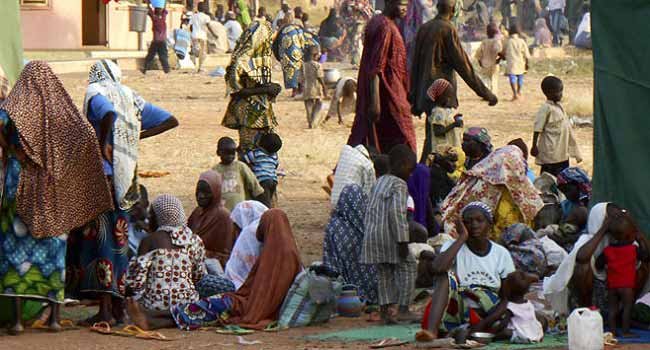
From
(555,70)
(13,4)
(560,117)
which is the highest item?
(13,4)

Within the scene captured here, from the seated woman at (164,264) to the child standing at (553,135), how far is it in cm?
418

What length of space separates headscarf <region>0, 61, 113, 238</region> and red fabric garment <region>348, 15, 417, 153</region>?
3382 millimetres

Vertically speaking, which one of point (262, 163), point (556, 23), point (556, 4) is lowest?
point (556, 23)

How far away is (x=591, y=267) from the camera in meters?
8.03

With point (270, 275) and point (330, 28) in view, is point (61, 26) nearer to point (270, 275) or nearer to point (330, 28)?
point (330, 28)

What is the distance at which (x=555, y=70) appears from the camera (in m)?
30.9

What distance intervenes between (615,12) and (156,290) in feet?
10.4

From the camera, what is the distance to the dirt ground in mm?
8117

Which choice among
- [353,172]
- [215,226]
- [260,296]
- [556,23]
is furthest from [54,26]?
[260,296]

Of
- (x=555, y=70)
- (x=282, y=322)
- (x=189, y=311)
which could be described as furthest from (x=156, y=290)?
(x=555, y=70)

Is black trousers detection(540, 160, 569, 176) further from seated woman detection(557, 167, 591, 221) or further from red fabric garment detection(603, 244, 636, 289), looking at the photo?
red fabric garment detection(603, 244, 636, 289)

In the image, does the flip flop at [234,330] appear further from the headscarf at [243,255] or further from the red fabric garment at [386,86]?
the red fabric garment at [386,86]

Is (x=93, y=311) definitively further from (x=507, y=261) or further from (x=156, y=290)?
(x=507, y=261)

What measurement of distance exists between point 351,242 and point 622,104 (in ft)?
6.26
